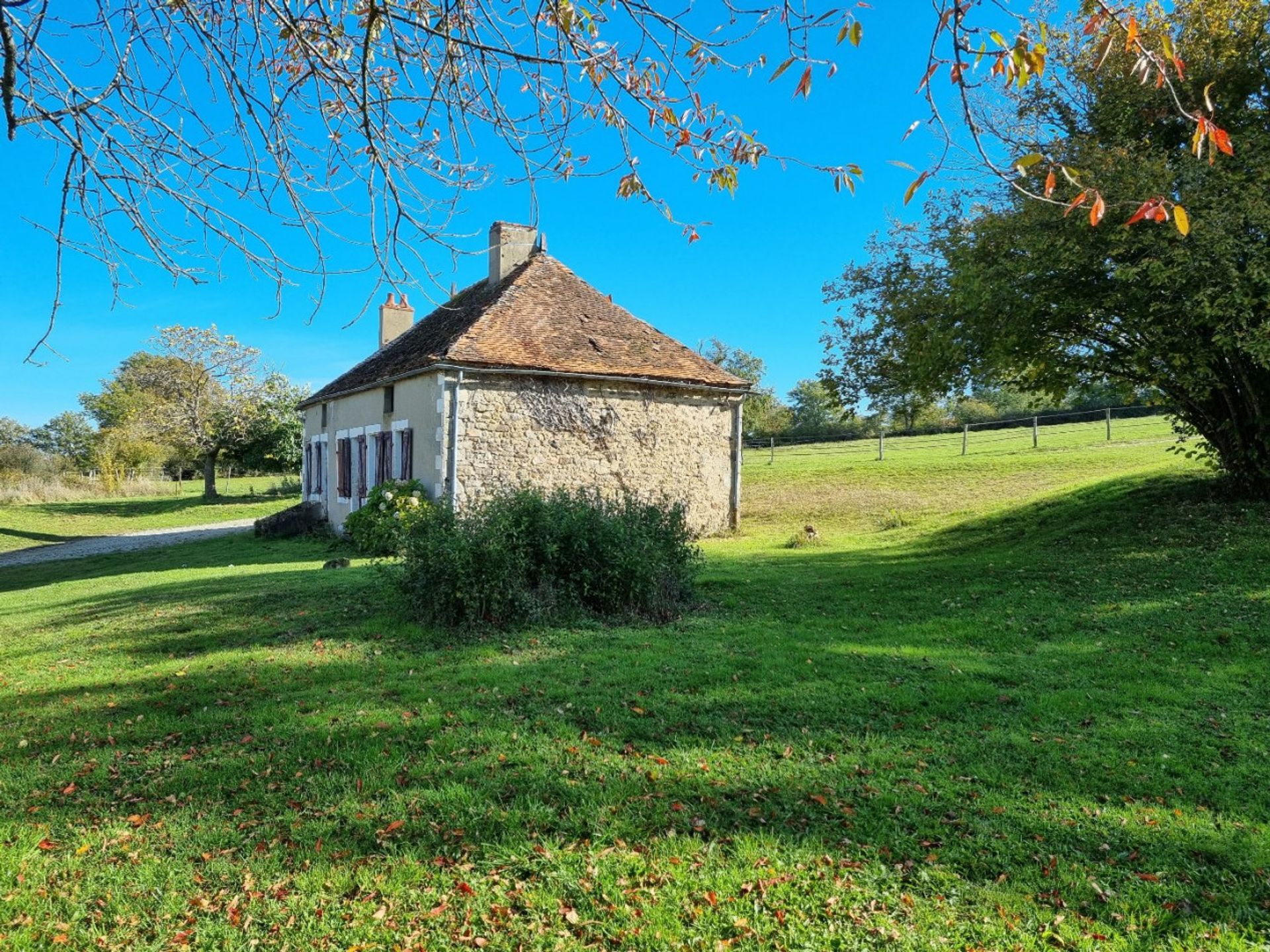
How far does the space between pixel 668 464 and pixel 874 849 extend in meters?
14.0

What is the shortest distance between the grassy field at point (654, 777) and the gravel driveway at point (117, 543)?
40.5 feet

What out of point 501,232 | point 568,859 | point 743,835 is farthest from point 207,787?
point 501,232

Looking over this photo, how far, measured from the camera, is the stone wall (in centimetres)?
1503

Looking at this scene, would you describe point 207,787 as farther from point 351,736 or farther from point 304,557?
point 304,557

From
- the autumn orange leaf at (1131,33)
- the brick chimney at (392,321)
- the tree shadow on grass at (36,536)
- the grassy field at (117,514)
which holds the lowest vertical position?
the tree shadow on grass at (36,536)

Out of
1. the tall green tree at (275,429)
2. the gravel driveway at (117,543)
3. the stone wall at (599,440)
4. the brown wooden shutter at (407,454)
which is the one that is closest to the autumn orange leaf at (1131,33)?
the stone wall at (599,440)

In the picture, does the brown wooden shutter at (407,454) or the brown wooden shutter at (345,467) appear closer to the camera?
the brown wooden shutter at (407,454)

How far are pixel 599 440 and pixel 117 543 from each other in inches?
602

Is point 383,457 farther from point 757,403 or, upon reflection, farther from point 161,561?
point 757,403

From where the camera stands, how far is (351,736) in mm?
4746

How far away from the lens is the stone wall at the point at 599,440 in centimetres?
1503

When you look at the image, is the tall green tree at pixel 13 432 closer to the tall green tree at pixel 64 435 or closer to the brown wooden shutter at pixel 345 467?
the tall green tree at pixel 64 435

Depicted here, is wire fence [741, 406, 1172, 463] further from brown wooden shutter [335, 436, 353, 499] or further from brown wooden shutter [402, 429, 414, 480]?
brown wooden shutter [335, 436, 353, 499]

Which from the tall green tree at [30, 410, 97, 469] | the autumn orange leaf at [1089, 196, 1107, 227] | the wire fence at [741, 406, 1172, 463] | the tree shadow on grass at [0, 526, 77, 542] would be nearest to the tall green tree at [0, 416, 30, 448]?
the tall green tree at [30, 410, 97, 469]
